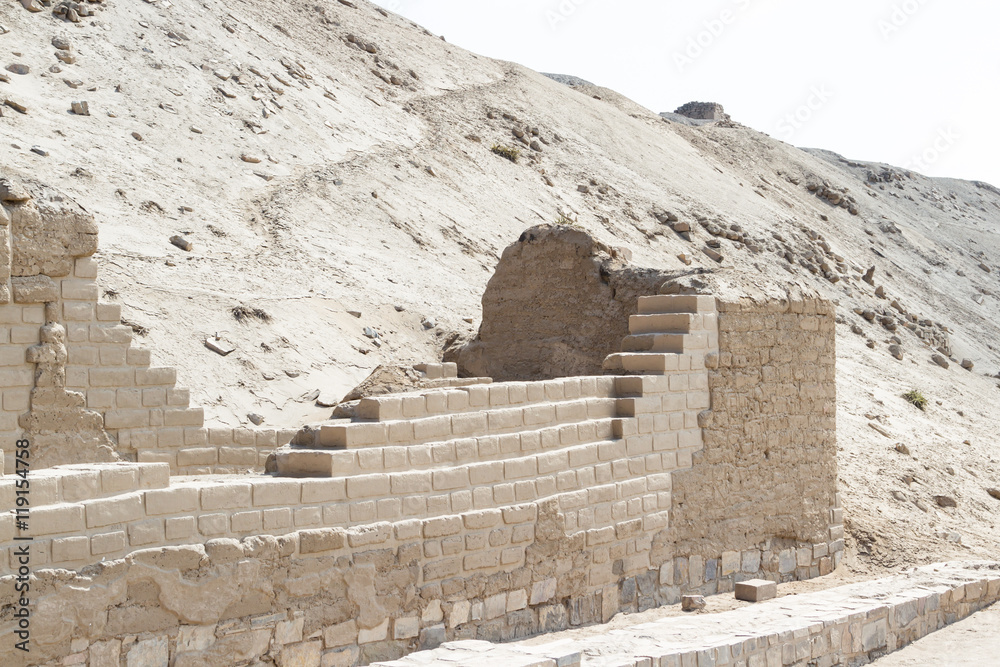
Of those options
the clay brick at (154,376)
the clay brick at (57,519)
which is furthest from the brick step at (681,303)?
the clay brick at (57,519)

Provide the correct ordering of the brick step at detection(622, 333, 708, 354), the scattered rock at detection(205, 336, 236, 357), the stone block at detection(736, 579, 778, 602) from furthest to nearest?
the scattered rock at detection(205, 336, 236, 357) → the brick step at detection(622, 333, 708, 354) → the stone block at detection(736, 579, 778, 602)

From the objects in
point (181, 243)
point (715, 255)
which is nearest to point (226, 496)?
point (181, 243)

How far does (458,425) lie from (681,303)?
2.92 m

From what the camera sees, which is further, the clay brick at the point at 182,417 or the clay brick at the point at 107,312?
the clay brick at the point at 182,417

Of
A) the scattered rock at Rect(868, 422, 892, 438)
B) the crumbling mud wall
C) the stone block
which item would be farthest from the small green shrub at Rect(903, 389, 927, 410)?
the stone block

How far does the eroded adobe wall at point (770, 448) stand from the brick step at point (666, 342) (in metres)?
0.22

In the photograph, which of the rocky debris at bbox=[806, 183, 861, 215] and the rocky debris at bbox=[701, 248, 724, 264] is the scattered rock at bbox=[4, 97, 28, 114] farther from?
the rocky debris at bbox=[806, 183, 861, 215]

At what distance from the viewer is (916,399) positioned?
19.8 metres

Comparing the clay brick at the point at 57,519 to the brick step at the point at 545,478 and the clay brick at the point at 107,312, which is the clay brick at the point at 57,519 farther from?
the clay brick at the point at 107,312

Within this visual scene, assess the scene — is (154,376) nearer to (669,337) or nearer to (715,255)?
(669,337)

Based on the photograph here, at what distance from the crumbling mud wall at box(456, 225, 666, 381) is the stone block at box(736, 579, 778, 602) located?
288 cm

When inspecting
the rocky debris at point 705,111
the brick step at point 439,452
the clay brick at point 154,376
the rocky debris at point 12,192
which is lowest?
the brick step at point 439,452

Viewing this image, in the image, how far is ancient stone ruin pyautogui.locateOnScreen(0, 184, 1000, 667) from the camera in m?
5.79

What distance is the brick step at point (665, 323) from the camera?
9.20m
